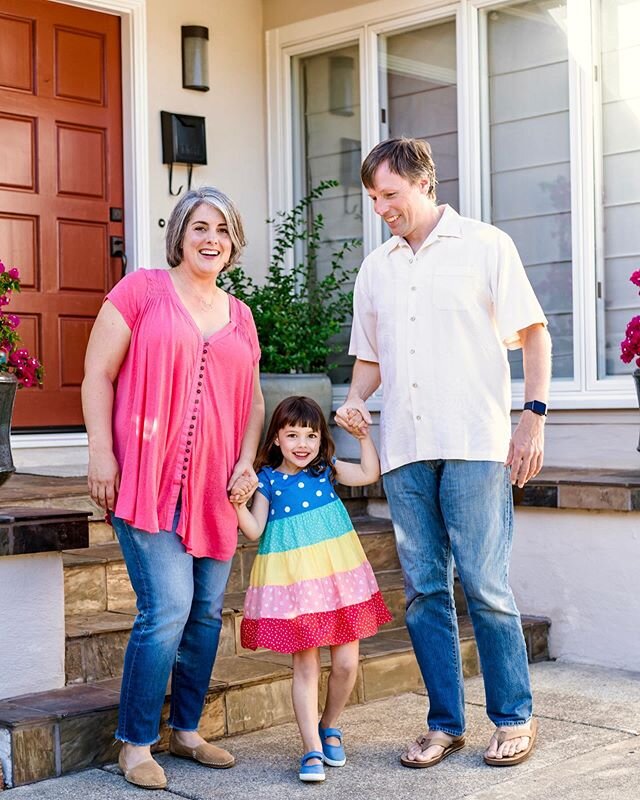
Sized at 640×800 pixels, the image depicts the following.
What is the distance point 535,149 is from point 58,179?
2.25m

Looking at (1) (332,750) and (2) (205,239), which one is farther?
(1) (332,750)

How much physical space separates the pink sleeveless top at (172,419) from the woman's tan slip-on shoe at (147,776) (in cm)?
56

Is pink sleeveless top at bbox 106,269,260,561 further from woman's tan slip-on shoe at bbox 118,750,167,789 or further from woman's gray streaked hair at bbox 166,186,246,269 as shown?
woman's tan slip-on shoe at bbox 118,750,167,789

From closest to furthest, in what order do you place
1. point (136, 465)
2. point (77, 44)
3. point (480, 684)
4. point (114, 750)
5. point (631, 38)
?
point (136, 465) < point (114, 750) < point (480, 684) < point (631, 38) < point (77, 44)

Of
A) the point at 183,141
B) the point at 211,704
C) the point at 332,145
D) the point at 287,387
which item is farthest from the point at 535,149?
the point at 211,704

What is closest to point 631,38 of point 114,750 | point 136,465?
point 136,465

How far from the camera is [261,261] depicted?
6.52 meters

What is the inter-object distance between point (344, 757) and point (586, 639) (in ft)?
5.20

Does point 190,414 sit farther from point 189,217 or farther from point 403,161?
point 403,161

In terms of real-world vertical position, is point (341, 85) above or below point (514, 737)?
above

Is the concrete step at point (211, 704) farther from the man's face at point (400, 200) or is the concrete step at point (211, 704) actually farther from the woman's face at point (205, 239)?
the man's face at point (400, 200)

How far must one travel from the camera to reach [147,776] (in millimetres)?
3088

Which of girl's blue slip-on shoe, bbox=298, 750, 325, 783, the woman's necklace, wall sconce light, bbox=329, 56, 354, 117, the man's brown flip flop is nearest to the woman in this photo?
the woman's necklace

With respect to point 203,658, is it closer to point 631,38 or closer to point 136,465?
point 136,465
